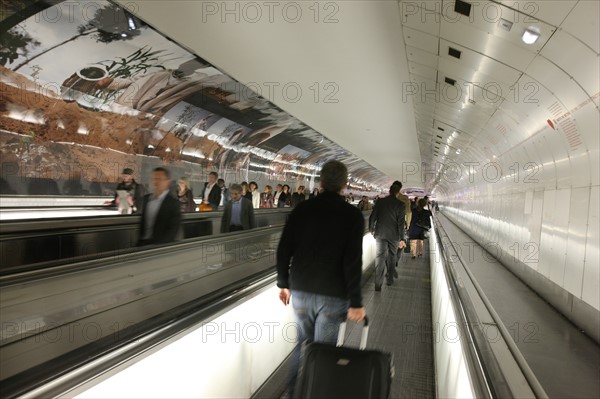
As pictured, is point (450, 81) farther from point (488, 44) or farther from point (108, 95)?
point (108, 95)

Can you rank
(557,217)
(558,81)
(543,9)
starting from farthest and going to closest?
(557,217) → (558,81) → (543,9)

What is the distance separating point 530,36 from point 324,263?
389 cm

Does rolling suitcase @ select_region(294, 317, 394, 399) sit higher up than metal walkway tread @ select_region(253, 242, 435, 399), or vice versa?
rolling suitcase @ select_region(294, 317, 394, 399)

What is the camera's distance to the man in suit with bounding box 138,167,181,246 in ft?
17.0

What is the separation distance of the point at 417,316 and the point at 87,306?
454cm

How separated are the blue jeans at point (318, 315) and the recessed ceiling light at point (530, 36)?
12.8 ft

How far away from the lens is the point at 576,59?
4.45m

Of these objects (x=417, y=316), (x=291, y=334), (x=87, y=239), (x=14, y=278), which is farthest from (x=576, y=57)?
(x=87, y=239)

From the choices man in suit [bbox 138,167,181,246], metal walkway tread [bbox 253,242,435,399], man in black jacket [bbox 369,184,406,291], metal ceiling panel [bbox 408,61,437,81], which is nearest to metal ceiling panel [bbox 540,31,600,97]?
man in black jacket [bbox 369,184,406,291]

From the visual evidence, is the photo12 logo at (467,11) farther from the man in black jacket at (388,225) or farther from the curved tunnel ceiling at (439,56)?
the man in black jacket at (388,225)

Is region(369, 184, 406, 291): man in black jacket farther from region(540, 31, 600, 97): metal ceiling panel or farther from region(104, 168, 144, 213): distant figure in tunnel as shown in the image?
region(104, 168, 144, 213): distant figure in tunnel

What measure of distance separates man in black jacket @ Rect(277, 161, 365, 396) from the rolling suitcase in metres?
0.59

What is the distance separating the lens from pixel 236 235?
7.83 metres

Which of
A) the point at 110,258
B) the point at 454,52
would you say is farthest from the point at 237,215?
the point at 454,52
